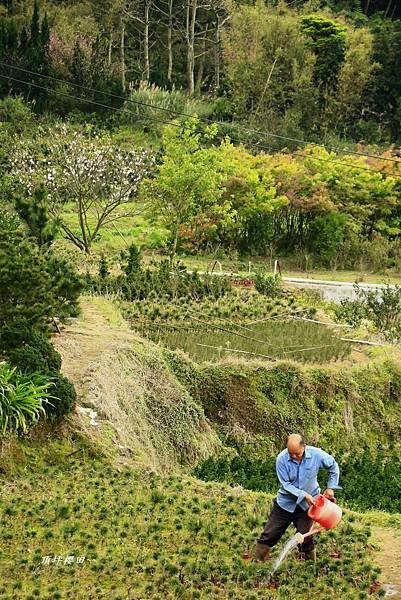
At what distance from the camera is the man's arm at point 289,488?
25.9 ft

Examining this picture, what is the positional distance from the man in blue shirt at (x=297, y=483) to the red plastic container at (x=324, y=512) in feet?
0.16

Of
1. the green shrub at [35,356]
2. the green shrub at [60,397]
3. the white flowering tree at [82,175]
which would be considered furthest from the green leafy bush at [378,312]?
the green shrub at [60,397]

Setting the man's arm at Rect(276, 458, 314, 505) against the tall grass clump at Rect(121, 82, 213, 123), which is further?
the tall grass clump at Rect(121, 82, 213, 123)

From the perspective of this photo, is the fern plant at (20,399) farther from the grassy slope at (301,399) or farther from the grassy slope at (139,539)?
the grassy slope at (301,399)

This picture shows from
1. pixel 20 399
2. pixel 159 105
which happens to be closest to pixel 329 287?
pixel 20 399

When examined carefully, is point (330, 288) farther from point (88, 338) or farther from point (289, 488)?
point (289, 488)

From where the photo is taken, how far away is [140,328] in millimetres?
17078

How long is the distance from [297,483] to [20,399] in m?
3.76

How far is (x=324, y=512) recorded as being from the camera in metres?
7.89

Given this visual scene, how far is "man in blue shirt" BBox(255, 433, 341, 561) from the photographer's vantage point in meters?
7.90

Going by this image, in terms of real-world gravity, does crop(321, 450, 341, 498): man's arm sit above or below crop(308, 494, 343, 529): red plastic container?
above

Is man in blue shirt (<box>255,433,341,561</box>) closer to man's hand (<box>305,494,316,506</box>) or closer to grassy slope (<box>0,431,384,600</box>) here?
man's hand (<box>305,494,316,506</box>)

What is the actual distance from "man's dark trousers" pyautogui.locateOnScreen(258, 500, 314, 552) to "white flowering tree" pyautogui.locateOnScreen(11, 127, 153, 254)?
15.9 meters

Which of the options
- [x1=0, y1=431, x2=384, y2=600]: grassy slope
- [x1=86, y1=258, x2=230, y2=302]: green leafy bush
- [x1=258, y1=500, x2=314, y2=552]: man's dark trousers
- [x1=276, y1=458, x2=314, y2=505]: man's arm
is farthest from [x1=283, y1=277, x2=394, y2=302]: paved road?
[x1=276, y1=458, x2=314, y2=505]: man's arm
